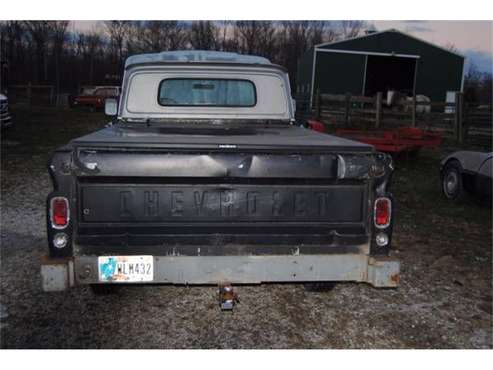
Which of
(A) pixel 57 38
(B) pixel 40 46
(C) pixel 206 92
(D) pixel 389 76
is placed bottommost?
(C) pixel 206 92

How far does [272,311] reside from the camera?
14.2 ft

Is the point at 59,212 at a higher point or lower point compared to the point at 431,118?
higher

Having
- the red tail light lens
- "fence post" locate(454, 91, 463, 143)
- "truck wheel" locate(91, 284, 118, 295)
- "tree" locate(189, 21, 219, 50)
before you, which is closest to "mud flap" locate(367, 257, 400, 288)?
the red tail light lens

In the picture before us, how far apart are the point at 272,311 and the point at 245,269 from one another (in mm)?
1065

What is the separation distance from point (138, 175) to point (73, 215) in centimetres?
51

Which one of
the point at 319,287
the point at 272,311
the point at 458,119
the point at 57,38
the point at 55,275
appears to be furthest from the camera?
the point at 57,38

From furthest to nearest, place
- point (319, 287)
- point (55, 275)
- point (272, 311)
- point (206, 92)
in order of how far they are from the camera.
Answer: point (206, 92)
point (319, 287)
point (272, 311)
point (55, 275)

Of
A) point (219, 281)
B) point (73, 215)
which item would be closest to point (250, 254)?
point (219, 281)

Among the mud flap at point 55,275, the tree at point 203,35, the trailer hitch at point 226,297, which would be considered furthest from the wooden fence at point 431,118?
the tree at point 203,35

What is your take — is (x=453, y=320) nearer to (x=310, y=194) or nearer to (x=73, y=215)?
(x=310, y=194)

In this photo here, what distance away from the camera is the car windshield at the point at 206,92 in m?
5.54

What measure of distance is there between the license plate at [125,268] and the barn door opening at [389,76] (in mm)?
31991

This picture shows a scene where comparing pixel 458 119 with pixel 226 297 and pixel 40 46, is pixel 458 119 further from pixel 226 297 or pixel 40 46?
pixel 40 46

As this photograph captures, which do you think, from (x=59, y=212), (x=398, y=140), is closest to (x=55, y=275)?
(x=59, y=212)
